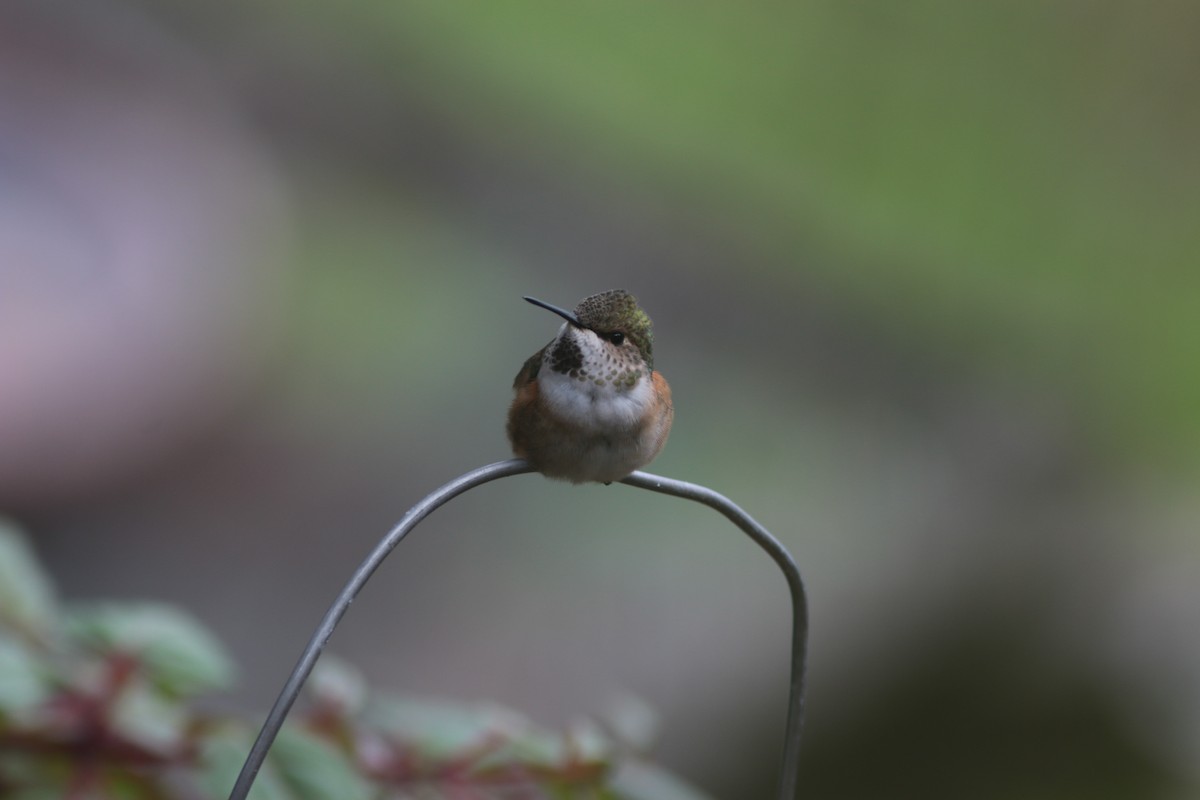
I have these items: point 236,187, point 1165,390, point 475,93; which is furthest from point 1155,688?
point 475,93

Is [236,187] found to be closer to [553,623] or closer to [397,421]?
[397,421]

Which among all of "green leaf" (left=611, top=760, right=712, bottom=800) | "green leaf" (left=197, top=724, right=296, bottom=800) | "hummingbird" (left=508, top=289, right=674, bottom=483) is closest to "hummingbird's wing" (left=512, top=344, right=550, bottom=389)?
"hummingbird" (left=508, top=289, right=674, bottom=483)

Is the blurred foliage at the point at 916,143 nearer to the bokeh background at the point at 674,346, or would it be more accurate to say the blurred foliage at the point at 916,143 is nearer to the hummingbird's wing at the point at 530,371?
the bokeh background at the point at 674,346

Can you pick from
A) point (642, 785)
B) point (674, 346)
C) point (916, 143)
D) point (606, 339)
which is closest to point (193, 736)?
point (642, 785)

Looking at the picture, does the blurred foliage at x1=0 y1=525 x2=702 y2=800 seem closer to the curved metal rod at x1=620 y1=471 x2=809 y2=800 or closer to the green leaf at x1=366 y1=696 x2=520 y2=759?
the green leaf at x1=366 y1=696 x2=520 y2=759

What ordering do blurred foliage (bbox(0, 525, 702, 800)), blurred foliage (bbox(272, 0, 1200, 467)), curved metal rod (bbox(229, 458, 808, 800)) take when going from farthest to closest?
1. blurred foliage (bbox(272, 0, 1200, 467))
2. blurred foliage (bbox(0, 525, 702, 800))
3. curved metal rod (bbox(229, 458, 808, 800))

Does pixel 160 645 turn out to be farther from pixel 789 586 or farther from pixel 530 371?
pixel 789 586

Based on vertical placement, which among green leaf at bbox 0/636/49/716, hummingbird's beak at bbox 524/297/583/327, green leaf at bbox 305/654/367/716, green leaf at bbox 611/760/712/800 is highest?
hummingbird's beak at bbox 524/297/583/327
